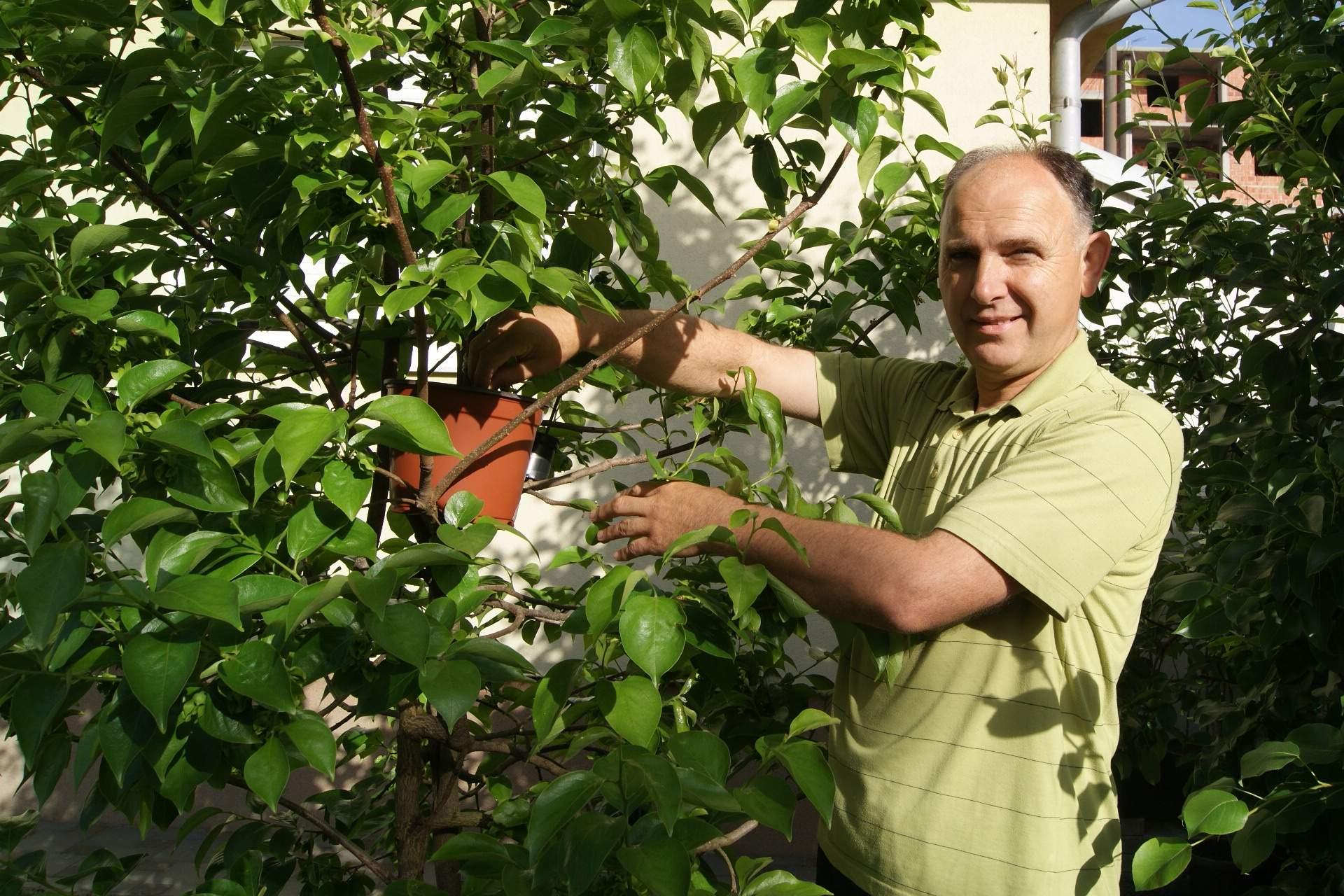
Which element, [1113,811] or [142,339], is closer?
[142,339]

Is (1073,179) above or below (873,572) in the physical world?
above

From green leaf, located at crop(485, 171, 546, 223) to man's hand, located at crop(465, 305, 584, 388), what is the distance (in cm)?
32

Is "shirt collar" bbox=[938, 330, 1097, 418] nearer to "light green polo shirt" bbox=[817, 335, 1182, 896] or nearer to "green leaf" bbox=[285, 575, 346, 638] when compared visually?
"light green polo shirt" bbox=[817, 335, 1182, 896]

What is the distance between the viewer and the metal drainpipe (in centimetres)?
370

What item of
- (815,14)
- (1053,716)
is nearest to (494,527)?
(815,14)

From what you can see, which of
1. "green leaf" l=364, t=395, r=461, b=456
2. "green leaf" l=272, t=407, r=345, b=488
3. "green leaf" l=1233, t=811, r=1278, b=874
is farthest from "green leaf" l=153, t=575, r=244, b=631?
"green leaf" l=1233, t=811, r=1278, b=874

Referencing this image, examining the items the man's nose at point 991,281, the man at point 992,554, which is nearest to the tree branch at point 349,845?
the man at point 992,554

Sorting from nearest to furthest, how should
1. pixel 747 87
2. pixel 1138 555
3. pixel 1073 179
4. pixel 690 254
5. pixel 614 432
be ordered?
pixel 747 87 < pixel 1138 555 < pixel 1073 179 < pixel 614 432 < pixel 690 254

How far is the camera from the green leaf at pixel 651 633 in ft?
3.91

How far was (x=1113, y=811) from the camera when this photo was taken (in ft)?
5.80

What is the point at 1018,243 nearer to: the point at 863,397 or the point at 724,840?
the point at 863,397

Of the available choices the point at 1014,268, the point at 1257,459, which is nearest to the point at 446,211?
the point at 1014,268

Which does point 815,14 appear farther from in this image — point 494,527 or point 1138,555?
point 1138,555

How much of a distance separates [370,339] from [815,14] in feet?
3.06
